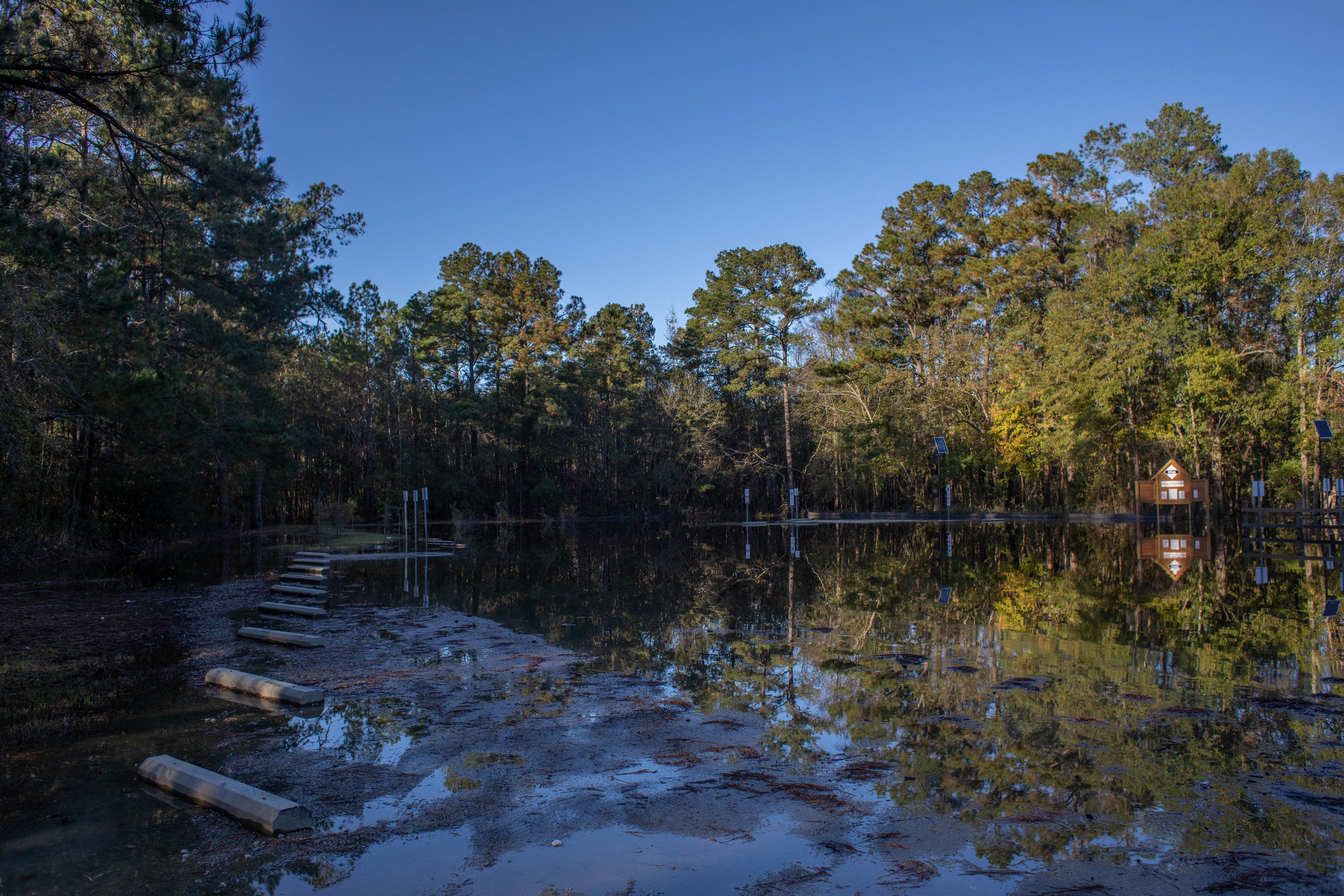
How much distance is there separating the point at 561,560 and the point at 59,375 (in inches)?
473

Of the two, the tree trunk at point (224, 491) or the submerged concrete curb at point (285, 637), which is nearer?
the submerged concrete curb at point (285, 637)

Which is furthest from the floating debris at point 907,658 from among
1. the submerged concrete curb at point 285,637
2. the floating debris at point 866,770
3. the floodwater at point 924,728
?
the submerged concrete curb at point 285,637

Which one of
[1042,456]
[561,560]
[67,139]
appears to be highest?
[67,139]

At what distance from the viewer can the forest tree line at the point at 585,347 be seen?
1189 cm

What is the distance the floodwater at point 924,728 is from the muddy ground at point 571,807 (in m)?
0.04

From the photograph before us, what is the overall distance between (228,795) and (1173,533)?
98.5 feet

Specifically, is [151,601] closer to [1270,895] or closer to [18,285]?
[18,285]

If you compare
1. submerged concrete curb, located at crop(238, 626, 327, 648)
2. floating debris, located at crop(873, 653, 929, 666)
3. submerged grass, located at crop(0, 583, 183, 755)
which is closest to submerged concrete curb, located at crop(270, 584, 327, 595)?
submerged grass, located at crop(0, 583, 183, 755)

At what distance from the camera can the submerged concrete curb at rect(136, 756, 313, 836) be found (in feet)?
13.7

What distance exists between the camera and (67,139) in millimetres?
16500

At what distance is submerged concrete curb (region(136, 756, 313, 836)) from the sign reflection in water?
2991 mm

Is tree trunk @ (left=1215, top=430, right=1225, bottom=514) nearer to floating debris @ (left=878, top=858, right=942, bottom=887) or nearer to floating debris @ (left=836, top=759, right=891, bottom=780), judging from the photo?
floating debris @ (left=836, top=759, right=891, bottom=780)

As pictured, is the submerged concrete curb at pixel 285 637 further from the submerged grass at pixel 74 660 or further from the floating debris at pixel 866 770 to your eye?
the floating debris at pixel 866 770

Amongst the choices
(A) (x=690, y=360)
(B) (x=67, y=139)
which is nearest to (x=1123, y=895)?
(B) (x=67, y=139)
